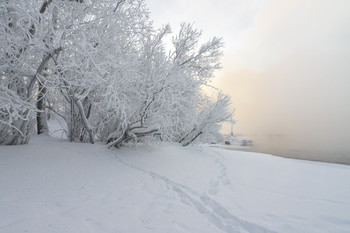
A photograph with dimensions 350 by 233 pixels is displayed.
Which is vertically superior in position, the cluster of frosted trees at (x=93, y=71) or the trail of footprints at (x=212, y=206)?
the cluster of frosted trees at (x=93, y=71)

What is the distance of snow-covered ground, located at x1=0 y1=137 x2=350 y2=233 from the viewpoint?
7.36 feet

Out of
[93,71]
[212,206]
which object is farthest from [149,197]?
[93,71]

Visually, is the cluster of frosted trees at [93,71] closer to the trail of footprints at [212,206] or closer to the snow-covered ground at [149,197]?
the snow-covered ground at [149,197]

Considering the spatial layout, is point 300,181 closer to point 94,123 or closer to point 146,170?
point 146,170

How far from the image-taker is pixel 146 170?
15.4 feet

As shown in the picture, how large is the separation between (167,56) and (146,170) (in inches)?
118

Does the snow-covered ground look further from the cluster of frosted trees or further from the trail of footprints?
the cluster of frosted trees

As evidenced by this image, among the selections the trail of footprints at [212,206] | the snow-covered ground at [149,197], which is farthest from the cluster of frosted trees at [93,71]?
the trail of footprints at [212,206]

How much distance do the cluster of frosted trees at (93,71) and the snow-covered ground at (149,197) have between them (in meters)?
1.02

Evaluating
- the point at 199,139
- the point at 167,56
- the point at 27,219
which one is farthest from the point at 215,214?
the point at 199,139

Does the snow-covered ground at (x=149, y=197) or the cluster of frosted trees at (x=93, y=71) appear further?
the cluster of frosted trees at (x=93, y=71)

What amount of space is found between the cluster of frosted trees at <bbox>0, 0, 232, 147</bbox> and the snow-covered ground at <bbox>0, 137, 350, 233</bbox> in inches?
40.1

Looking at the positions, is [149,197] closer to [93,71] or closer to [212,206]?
[212,206]

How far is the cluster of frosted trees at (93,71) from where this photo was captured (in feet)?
10.5
